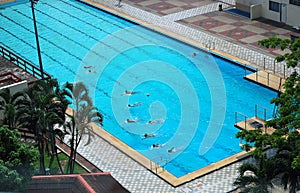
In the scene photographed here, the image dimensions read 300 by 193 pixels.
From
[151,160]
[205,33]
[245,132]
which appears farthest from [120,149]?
[205,33]

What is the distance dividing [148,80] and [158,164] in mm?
7431

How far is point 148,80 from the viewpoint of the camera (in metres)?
30.0

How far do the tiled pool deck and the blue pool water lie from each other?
2.98 feet

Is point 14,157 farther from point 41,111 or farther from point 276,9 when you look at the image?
point 276,9

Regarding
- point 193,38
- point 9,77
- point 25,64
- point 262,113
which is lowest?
point 262,113

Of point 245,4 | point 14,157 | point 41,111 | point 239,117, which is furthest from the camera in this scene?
point 245,4

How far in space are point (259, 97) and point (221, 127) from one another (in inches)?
113

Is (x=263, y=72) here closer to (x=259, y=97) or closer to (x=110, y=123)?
(x=259, y=97)

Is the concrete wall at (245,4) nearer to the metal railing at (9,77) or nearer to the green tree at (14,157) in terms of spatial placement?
the metal railing at (9,77)

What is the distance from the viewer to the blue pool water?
24969mm

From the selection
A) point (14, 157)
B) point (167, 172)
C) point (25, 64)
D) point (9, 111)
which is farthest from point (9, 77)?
point (14, 157)

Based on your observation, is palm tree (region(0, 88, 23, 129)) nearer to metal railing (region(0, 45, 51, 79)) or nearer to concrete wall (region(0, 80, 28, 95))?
concrete wall (region(0, 80, 28, 95))

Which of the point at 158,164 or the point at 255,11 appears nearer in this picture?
the point at 158,164

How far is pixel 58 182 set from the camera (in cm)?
1089
